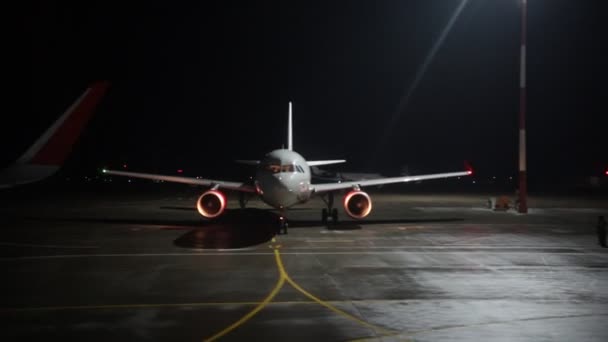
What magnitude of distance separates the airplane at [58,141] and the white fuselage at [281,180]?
402 inches

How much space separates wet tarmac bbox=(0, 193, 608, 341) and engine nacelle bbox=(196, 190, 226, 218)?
3.44ft

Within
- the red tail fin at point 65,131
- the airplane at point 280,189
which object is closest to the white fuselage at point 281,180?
the airplane at point 280,189

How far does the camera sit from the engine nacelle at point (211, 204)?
28484 mm

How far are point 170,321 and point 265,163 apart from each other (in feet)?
57.5

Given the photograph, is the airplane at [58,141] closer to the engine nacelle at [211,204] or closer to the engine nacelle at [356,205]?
the engine nacelle at [211,204]

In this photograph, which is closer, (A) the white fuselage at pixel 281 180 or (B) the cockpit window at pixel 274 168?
(A) the white fuselage at pixel 281 180

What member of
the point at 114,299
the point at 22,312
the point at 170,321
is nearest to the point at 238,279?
the point at 114,299

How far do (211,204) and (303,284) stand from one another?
14344 mm

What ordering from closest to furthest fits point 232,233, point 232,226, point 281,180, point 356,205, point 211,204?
1. point 281,180
2. point 232,233
3. point 211,204
4. point 356,205
5. point 232,226

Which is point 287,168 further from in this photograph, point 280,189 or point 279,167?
point 280,189

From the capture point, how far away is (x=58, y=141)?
1991cm

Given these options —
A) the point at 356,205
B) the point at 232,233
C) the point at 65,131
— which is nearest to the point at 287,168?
the point at 232,233

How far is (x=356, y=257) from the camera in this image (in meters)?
20.1

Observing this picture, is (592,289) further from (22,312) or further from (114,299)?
(22,312)
